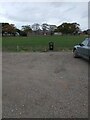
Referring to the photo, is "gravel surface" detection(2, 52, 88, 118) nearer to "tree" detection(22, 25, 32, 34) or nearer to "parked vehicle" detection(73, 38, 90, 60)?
"parked vehicle" detection(73, 38, 90, 60)

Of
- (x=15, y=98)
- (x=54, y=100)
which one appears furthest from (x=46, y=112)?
(x=15, y=98)

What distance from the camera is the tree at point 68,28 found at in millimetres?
129625

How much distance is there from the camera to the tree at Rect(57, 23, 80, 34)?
130 m

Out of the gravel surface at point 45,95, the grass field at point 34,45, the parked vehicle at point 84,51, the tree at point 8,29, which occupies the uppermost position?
the tree at point 8,29

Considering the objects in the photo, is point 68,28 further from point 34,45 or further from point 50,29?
point 34,45

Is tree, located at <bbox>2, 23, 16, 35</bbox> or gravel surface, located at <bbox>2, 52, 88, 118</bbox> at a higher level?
tree, located at <bbox>2, 23, 16, 35</bbox>

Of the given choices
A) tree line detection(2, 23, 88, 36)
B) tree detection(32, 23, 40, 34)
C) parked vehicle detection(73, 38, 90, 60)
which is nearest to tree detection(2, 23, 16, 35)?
tree line detection(2, 23, 88, 36)

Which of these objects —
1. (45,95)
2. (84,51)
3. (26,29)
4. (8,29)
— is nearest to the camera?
(45,95)

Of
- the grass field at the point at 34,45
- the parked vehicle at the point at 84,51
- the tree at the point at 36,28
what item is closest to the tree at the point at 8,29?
the tree at the point at 36,28

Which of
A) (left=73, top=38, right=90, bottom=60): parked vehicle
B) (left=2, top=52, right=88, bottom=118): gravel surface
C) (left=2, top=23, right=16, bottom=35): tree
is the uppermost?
(left=2, top=23, right=16, bottom=35): tree

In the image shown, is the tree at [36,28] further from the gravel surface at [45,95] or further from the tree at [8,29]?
the gravel surface at [45,95]

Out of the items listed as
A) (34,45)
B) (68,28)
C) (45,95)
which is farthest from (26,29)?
(45,95)

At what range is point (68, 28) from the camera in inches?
5108

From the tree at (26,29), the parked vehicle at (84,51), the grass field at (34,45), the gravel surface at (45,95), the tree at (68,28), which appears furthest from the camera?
the tree at (68,28)
